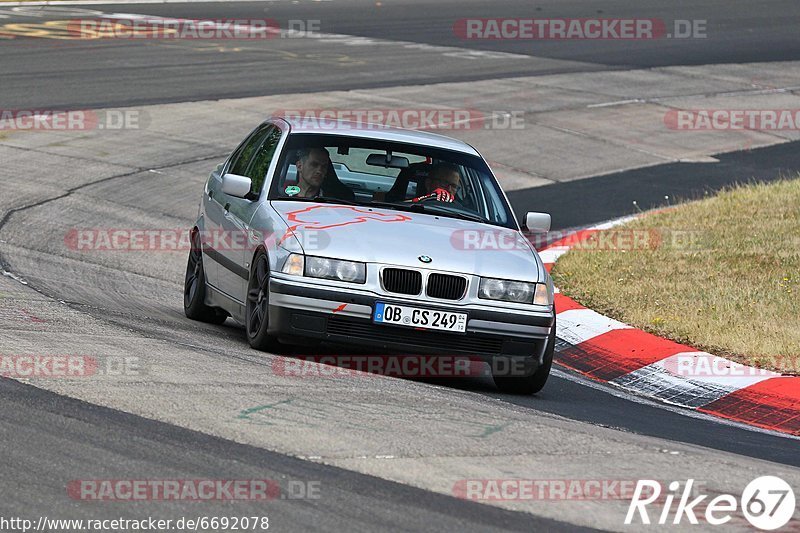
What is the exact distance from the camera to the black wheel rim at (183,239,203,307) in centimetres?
1011

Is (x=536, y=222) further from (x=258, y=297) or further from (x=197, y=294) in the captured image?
(x=197, y=294)

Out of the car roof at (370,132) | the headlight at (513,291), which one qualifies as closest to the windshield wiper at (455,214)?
the car roof at (370,132)

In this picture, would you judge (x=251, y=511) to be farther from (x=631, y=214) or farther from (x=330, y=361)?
(x=631, y=214)

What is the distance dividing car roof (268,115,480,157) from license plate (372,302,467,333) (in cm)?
182

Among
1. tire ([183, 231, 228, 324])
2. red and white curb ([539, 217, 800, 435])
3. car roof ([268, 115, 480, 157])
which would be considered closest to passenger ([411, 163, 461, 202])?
car roof ([268, 115, 480, 157])

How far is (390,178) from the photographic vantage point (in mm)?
9461

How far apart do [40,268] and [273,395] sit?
197 inches

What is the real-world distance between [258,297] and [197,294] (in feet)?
5.93

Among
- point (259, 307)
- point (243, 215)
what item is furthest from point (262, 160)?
point (259, 307)

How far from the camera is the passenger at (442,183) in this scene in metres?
9.16

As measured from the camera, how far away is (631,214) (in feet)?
52.5

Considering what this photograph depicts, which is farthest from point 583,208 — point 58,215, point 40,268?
point 40,268

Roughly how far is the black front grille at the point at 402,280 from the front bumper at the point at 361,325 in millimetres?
73

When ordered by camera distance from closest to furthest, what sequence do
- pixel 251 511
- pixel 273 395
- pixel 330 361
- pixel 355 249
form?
pixel 251 511 → pixel 273 395 → pixel 355 249 → pixel 330 361
